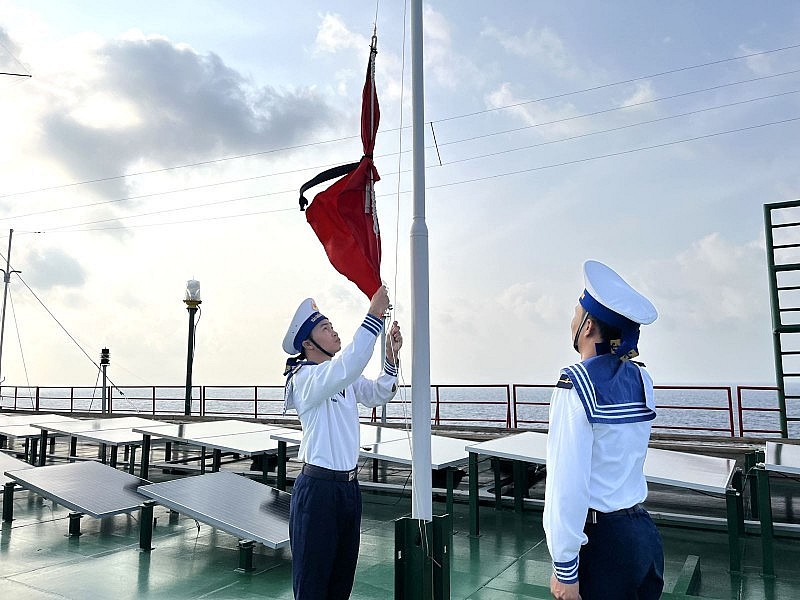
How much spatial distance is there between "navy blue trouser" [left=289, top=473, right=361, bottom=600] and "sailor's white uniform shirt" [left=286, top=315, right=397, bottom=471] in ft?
0.42

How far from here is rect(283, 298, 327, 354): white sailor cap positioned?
349 cm

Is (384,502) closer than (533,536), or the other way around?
(533,536)

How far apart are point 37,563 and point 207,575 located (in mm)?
1472

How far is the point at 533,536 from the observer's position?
6090 millimetres

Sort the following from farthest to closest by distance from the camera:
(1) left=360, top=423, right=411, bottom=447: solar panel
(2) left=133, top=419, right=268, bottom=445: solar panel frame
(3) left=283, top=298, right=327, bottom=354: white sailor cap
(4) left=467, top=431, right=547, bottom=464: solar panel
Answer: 1. (2) left=133, top=419, right=268, bottom=445: solar panel frame
2. (1) left=360, top=423, right=411, bottom=447: solar panel
3. (4) left=467, top=431, right=547, bottom=464: solar panel
4. (3) left=283, top=298, right=327, bottom=354: white sailor cap

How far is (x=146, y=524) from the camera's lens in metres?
5.52

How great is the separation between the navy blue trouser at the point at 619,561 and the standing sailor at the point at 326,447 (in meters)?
1.28

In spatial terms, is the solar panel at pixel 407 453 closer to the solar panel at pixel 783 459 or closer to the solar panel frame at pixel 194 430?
the solar panel frame at pixel 194 430

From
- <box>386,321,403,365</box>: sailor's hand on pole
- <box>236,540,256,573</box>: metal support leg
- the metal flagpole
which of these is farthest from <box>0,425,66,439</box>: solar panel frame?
the metal flagpole

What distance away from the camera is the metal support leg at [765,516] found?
4645mm

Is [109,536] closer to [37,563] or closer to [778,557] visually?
[37,563]

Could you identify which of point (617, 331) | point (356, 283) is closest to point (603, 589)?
point (617, 331)

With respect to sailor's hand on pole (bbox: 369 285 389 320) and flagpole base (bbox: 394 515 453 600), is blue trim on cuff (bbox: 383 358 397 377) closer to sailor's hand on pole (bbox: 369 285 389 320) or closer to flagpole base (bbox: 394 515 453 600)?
sailor's hand on pole (bbox: 369 285 389 320)

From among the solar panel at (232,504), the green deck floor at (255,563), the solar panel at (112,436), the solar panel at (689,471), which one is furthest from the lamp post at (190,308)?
the solar panel at (689,471)
